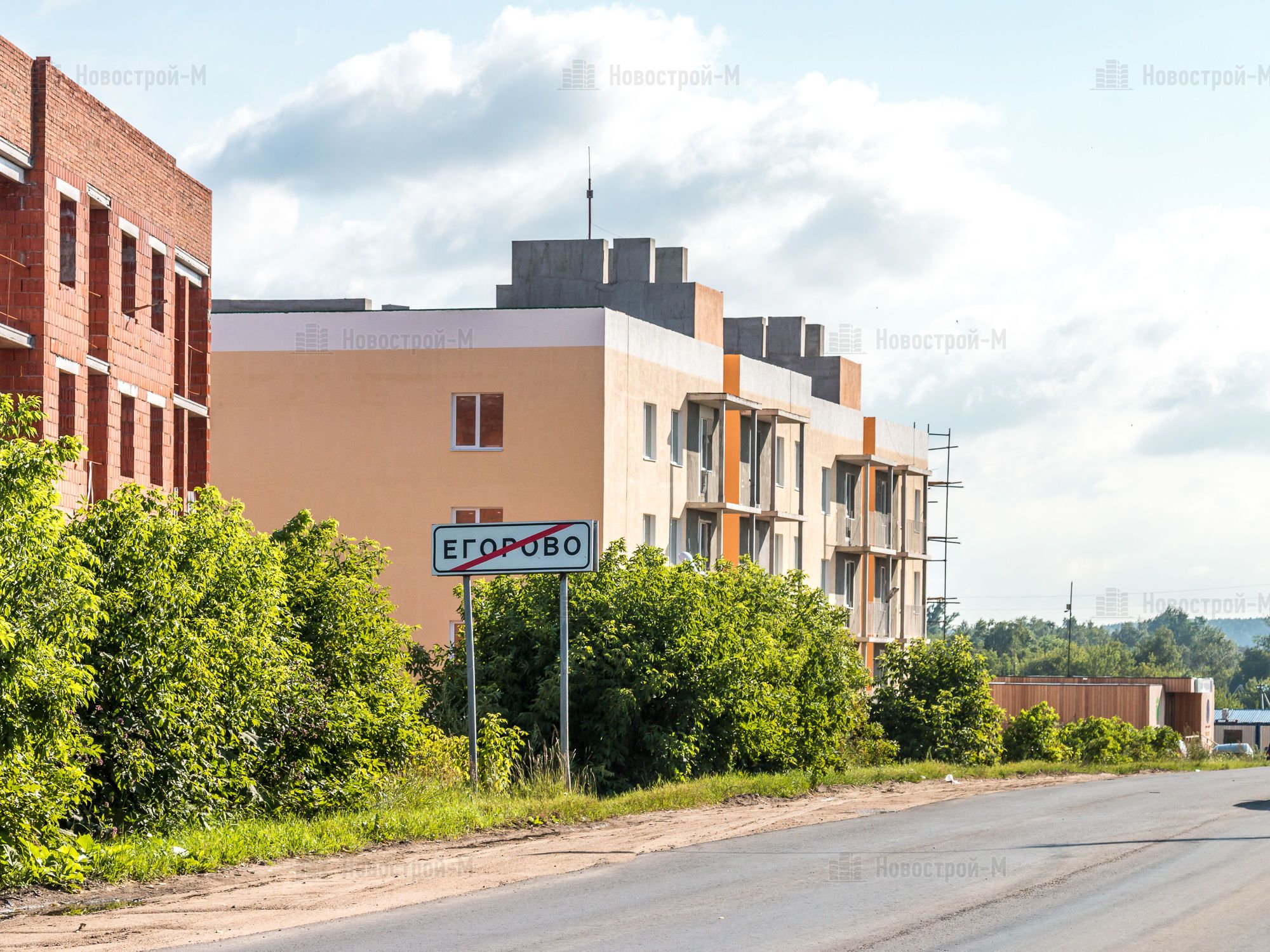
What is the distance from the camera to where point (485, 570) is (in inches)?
679

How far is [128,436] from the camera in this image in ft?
84.8

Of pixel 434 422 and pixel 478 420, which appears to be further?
pixel 478 420

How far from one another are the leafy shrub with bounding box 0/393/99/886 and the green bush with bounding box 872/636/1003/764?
89.2 ft

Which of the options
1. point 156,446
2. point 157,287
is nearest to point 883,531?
point 156,446

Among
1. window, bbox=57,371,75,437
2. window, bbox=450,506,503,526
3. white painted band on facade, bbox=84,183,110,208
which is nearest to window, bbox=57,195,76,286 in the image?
white painted band on facade, bbox=84,183,110,208

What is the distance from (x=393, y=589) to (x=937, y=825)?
20.9 meters

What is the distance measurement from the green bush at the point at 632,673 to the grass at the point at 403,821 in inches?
34.3

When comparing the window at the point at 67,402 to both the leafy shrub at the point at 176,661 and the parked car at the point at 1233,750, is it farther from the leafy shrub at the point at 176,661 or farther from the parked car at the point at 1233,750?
the parked car at the point at 1233,750

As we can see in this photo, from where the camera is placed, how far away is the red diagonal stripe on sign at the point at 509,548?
677 inches

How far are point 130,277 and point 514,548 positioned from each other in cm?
1142

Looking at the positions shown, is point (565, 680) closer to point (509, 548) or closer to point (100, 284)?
point (509, 548)

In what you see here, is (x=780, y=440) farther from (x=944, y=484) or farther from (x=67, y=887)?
(x=67, y=887)

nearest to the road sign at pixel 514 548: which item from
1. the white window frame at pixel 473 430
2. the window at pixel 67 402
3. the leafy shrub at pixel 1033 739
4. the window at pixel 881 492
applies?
the window at pixel 67 402

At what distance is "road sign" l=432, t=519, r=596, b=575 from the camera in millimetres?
17219
